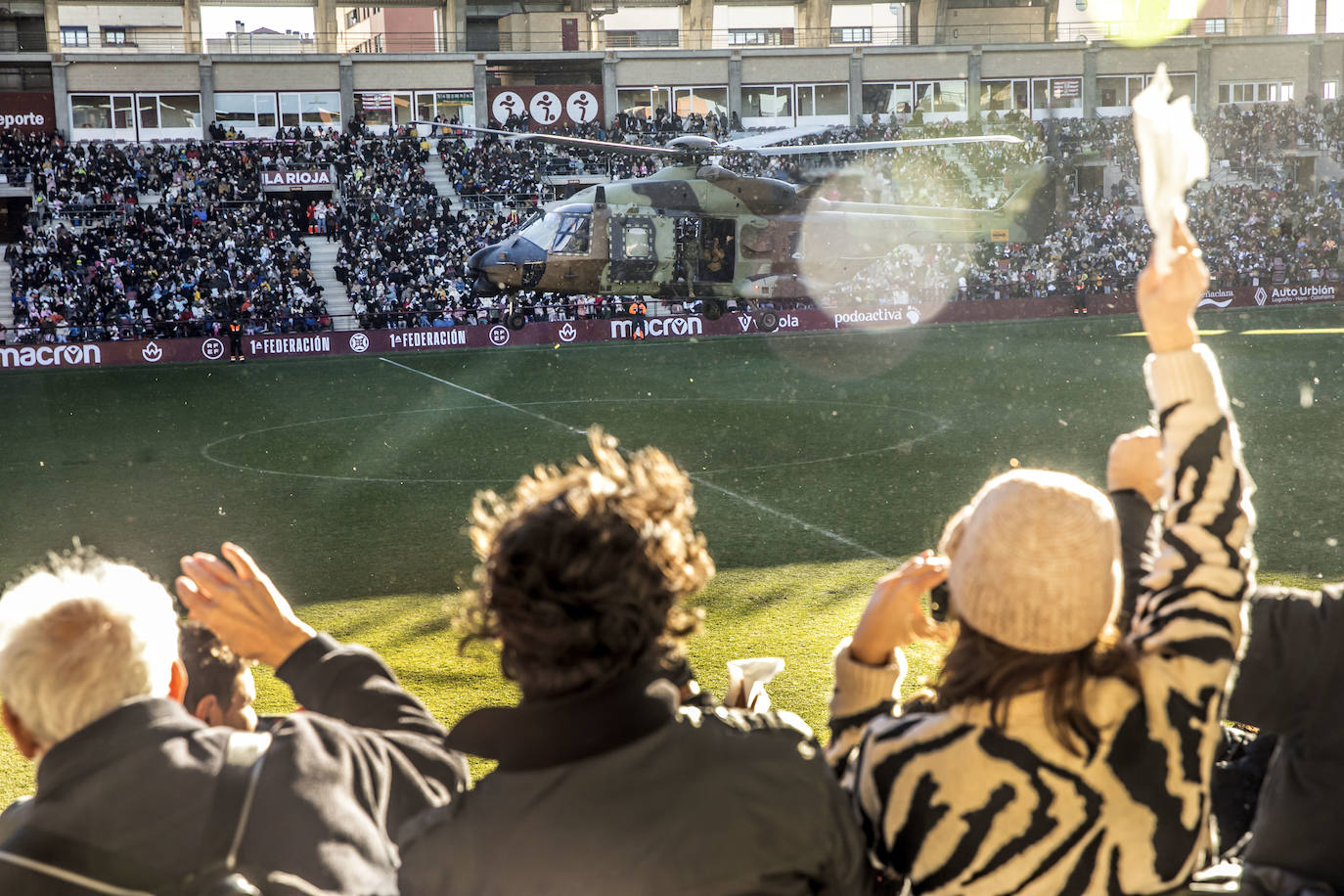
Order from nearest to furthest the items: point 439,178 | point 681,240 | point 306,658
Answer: point 306,658
point 681,240
point 439,178

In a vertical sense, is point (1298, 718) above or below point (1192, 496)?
below

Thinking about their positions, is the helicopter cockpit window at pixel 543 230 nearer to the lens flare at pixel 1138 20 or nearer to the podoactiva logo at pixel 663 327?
the podoactiva logo at pixel 663 327

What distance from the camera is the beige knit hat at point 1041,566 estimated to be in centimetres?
238

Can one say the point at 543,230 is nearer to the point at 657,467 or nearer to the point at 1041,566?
the point at 657,467

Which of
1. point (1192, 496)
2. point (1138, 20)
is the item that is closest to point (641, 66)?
point (1138, 20)

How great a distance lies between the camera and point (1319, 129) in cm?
5184

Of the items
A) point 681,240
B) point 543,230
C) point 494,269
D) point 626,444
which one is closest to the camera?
point 626,444

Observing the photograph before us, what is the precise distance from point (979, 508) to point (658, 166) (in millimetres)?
45049

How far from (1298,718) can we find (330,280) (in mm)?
41583

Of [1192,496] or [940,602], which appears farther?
[940,602]

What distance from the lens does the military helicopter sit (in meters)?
25.7

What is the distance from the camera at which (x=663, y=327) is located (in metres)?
35.9

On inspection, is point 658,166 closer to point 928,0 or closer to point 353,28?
point 928,0

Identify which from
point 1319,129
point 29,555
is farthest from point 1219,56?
point 29,555
